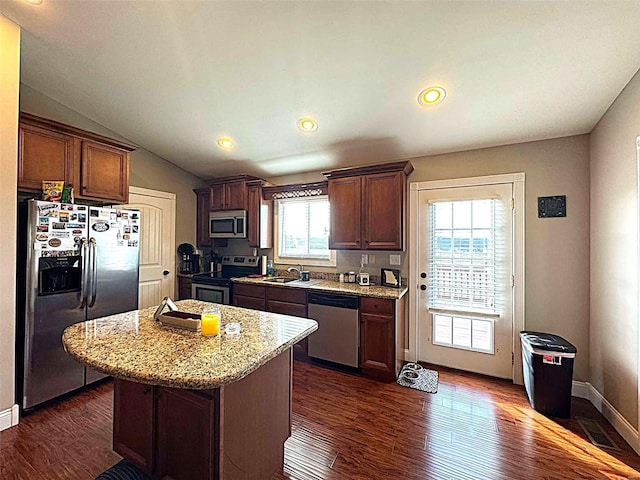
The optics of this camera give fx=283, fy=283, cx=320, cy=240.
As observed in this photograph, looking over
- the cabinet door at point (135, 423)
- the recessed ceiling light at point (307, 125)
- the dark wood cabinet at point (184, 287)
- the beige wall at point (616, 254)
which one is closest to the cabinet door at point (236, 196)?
the dark wood cabinet at point (184, 287)

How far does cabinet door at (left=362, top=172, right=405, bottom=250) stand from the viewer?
10.2 feet

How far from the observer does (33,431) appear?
2090 mm

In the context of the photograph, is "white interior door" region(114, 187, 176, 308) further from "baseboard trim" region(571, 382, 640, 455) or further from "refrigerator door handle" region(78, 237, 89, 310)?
"baseboard trim" region(571, 382, 640, 455)

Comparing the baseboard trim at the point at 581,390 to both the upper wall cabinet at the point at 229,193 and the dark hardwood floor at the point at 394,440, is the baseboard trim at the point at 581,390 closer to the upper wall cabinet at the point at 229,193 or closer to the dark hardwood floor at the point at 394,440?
the dark hardwood floor at the point at 394,440

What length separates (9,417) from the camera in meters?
2.12

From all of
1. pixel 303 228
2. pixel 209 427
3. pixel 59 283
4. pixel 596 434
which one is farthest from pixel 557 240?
pixel 59 283

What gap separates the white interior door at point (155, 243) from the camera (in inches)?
154

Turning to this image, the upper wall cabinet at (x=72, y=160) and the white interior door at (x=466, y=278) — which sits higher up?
the upper wall cabinet at (x=72, y=160)

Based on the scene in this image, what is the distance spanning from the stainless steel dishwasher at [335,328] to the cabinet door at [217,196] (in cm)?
211

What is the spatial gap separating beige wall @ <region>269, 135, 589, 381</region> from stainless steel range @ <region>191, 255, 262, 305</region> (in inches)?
134

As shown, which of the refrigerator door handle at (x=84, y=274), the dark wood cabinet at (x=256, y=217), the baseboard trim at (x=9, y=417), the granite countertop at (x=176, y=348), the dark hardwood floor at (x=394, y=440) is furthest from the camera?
the dark wood cabinet at (x=256, y=217)

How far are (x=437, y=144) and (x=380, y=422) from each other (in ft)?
8.97

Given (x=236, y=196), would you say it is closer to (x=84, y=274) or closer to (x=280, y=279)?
(x=280, y=279)

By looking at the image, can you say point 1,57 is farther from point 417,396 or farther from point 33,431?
point 417,396
